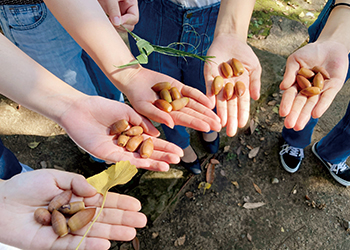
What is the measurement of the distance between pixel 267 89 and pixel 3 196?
3.62 m

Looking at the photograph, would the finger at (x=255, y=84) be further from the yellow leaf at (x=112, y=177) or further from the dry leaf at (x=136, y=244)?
the dry leaf at (x=136, y=244)

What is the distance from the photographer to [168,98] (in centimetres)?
194

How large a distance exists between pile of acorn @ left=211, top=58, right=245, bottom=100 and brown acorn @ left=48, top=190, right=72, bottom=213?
135cm

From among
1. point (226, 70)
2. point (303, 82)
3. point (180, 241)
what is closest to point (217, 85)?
point (226, 70)

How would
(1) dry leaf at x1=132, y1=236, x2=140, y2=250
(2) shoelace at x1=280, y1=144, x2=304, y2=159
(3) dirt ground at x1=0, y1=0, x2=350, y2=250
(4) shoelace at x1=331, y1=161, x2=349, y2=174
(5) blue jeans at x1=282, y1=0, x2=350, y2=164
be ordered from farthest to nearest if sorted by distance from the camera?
(2) shoelace at x1=280, y1=144, x2=304, y2=159
(4) shoelace at x1=331, y1=161, x2=349, y2=174
(3) dirt ground at x1=0, y1=0, x2=350, y2=250
(1) dry leaf at x1=132, y1=236, x2=140, y2=250
(5) blue jeans at x1=282, y1=0, x2=350, y2=164

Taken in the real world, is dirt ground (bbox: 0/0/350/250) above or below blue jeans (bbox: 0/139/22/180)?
below

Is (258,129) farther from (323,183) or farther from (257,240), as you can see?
(257,240)

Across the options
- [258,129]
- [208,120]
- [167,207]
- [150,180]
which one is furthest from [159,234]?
[258,129]

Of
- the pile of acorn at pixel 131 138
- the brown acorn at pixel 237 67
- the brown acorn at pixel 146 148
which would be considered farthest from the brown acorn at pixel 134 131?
the brown acorn at pixel 237 67

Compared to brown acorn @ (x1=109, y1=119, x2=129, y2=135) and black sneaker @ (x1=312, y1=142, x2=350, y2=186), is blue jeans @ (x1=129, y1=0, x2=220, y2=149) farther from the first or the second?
black sneaker @ (x1=312, y1=142, x2=350, y2=186)

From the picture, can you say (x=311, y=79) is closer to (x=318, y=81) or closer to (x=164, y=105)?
(x=318, y=81)

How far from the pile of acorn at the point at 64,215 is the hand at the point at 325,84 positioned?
63.3 inches

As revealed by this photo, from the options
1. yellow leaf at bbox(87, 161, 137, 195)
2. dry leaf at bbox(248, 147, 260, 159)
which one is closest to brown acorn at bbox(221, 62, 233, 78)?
yellow leaf at bbox(87, 161, 137, 195)

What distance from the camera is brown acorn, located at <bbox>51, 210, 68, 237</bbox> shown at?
1.47m
